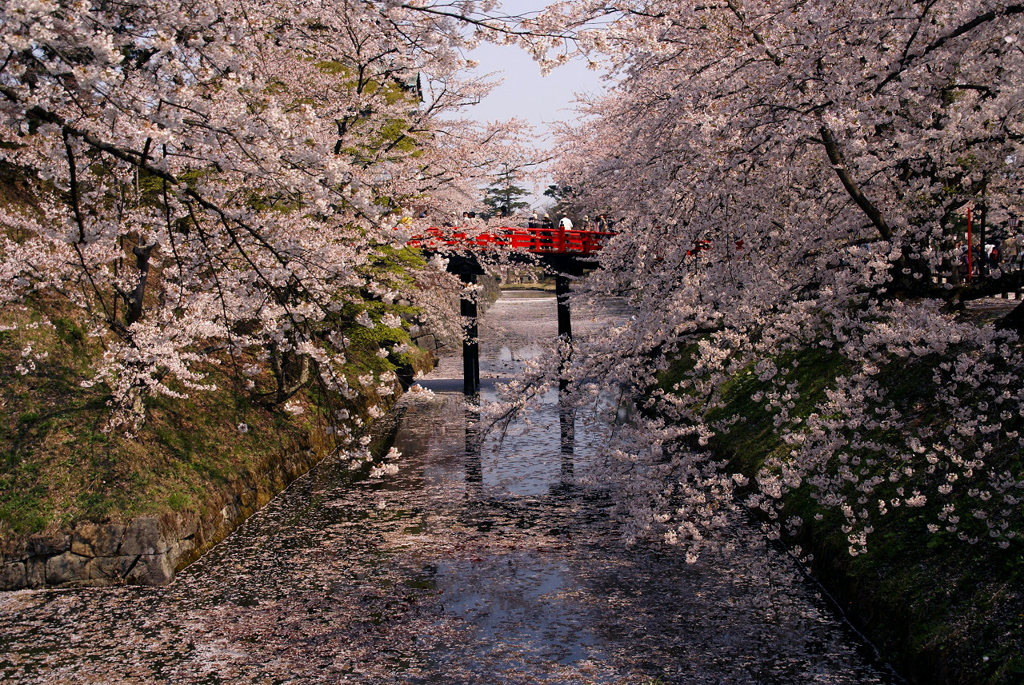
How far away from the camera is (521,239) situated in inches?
1051

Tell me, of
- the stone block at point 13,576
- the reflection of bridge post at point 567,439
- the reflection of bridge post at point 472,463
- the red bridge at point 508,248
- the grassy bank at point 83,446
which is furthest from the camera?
the red bridge at point 508,248

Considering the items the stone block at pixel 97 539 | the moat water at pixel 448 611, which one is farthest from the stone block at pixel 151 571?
the stone block at pixel 97 539

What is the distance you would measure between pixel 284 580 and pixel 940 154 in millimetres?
9365

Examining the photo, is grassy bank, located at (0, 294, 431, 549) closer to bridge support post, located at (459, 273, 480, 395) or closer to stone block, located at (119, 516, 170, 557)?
stone block, located at (119, 516, 170, 557)

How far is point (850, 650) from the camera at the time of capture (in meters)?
8.09

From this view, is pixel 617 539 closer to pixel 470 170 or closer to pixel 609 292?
pixel 609 292

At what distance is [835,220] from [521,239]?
17011 mm

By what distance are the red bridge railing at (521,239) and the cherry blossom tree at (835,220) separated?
12388mm

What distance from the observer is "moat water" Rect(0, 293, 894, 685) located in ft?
26.5

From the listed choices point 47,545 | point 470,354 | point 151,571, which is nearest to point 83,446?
point 47,545

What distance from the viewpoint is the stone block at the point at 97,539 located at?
10.6 metres

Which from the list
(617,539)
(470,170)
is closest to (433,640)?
(617,539)

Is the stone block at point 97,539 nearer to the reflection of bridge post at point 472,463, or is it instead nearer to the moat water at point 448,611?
the moat water at point 448,611

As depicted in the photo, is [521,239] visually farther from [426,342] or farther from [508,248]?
[426,342]
